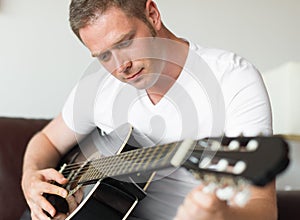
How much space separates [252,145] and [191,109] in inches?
22.0

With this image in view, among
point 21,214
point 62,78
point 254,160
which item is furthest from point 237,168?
point 62,78

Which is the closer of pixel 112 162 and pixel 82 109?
pixel 112 162

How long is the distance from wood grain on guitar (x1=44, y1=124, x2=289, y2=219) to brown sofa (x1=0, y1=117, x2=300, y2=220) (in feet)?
0.95

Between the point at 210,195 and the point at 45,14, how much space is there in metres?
1.37

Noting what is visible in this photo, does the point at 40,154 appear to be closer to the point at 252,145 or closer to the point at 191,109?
the point at 191,109

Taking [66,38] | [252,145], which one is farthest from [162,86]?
[66,38]

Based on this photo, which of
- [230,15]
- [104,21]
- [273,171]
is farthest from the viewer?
[230,15]

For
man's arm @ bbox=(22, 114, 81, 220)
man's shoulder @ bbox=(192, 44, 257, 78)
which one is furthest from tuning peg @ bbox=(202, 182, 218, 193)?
man's arm @ bbox=(22, 114, 81, 220)

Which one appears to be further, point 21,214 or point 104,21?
point 21,214

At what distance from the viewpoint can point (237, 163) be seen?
0.74m

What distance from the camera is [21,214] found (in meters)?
1.68

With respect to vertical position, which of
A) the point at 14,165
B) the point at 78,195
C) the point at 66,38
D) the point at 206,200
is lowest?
the point at 14,165

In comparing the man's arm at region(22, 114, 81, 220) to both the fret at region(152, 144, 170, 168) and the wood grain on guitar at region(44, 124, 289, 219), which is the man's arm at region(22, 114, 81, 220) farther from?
the fret at region(152, 144, 170, 168)

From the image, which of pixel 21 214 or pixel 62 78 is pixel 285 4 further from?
pixel 21 214
